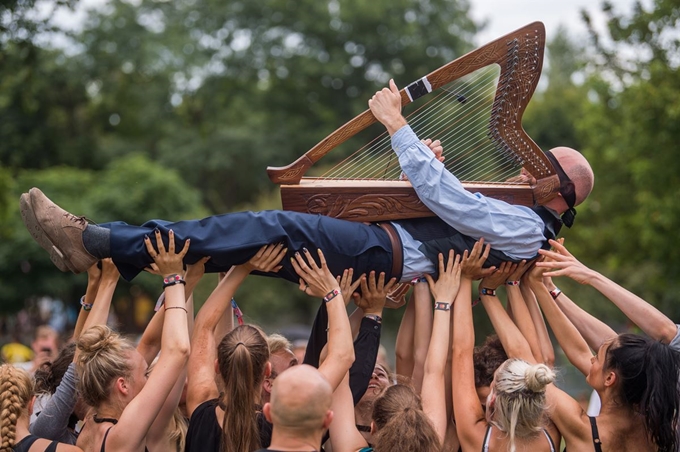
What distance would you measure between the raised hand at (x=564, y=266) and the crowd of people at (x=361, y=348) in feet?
0.06

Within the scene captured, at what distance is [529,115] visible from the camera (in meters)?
31.4

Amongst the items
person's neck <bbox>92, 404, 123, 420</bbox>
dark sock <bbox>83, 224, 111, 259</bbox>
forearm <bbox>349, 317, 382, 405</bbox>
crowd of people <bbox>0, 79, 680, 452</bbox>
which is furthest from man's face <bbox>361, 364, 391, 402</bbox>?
dark sock <bbox>83, 224, 111, 259</bbox>

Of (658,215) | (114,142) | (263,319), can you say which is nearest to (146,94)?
(114,142)

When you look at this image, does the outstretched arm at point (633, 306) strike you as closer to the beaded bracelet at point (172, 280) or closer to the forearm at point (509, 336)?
the forearm at point (509, 336)

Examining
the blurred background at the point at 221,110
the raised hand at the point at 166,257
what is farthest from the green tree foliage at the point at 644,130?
the raised hand at the point at 166,257

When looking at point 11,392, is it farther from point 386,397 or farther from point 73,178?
point 73,178

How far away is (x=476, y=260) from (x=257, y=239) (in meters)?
1.35

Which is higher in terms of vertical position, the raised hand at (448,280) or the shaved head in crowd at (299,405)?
the raised hand at (448,280)

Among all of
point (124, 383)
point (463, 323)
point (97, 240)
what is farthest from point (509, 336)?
point (97, 240)

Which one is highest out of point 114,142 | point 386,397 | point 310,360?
point 114,142

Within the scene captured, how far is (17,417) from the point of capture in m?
4.18

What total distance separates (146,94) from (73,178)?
11.6m

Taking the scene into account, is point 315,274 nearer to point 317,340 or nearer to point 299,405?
point 317,340

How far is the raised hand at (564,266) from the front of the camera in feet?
15.8
